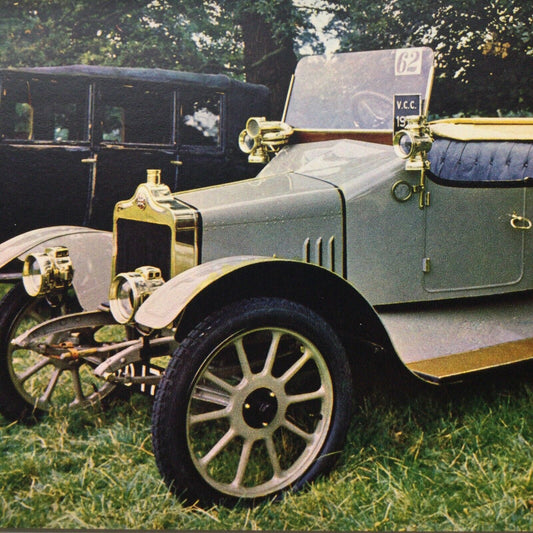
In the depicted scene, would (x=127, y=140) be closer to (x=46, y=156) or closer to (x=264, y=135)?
(x=46, y=156)

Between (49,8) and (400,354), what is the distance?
2263 mm

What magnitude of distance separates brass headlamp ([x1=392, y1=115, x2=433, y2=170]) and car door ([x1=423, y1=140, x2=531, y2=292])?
12 cm

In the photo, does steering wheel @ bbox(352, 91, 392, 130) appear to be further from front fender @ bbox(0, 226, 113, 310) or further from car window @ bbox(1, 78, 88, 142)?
car window @ bbox(1, 78, 88, 142)

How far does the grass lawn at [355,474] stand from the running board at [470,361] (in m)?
0.24

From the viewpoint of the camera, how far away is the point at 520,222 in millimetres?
3033

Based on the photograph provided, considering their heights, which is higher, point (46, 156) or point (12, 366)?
point (46, 156)

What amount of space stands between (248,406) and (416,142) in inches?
48.3

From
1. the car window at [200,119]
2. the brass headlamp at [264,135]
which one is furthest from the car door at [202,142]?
the brass headlamp at [264,135]

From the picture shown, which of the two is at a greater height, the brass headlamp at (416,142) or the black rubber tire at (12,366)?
the brass headlamp at (416,142)

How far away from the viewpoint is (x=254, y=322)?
2184mm

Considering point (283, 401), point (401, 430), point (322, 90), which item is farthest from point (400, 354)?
point (322, 90)

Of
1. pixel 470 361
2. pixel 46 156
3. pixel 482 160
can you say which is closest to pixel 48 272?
pixel 470 361

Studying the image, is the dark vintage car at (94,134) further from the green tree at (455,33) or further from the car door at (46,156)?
the green tree at (455,33)

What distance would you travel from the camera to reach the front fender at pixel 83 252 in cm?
297
